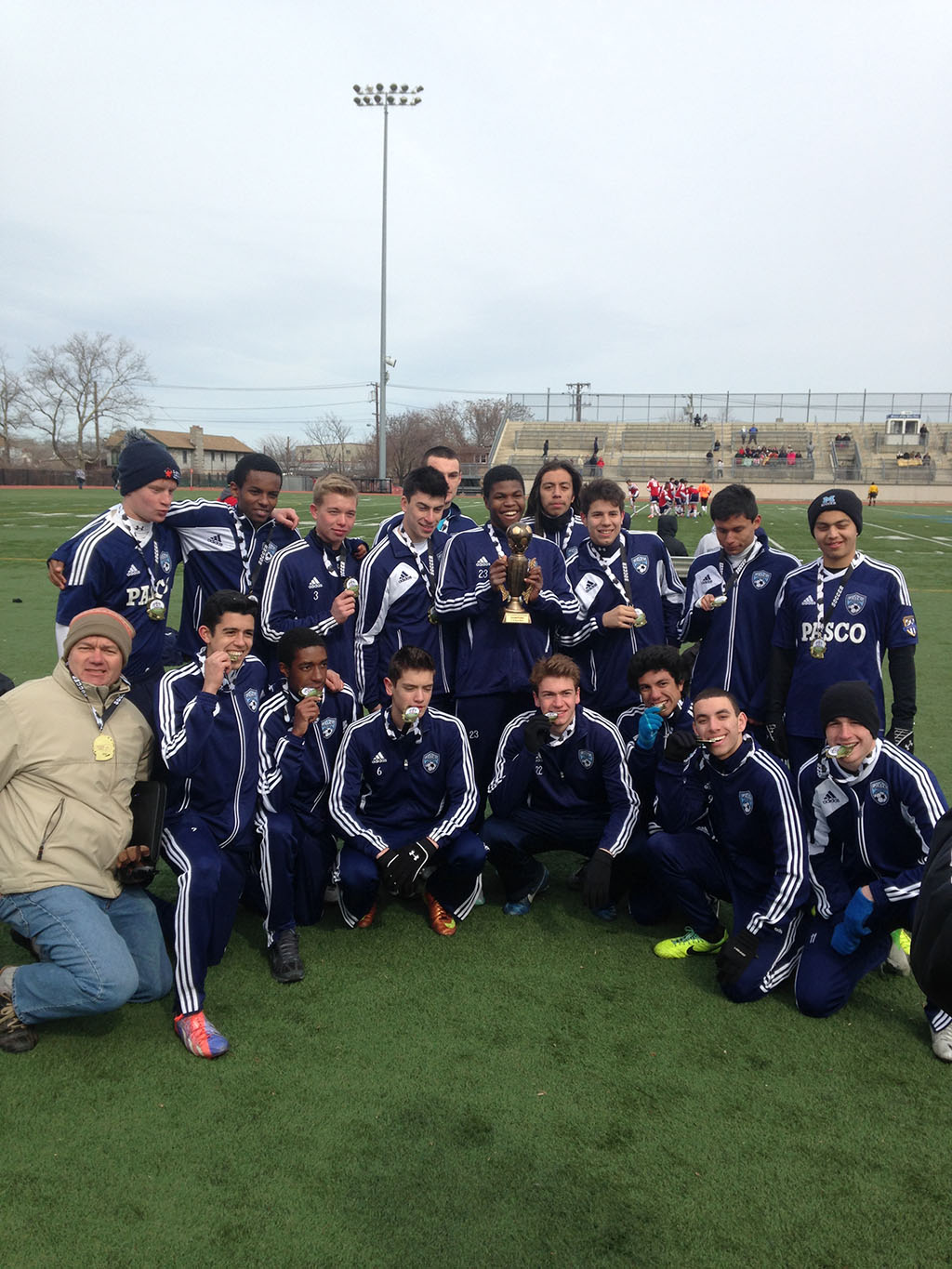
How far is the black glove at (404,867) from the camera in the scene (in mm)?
3795

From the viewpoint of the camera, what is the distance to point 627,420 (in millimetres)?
70188

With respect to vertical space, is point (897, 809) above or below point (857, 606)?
below

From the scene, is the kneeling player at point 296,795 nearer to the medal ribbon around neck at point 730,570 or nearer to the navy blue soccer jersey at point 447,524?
the navy blue soccer jersey at point 447,524

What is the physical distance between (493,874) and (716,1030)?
173cm

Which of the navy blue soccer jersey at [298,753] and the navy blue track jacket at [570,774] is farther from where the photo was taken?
the navy blue track jacket at [570,774]

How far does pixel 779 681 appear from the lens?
4398 millimetres

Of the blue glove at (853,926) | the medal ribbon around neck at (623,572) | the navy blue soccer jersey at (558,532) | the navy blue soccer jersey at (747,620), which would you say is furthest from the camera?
the navy blue soccer jersey at (558,532)

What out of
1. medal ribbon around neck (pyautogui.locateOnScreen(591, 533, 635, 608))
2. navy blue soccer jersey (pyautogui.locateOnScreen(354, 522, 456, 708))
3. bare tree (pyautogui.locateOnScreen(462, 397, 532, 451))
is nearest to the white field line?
medal ribbon around neck (pyautogui.locateOnScreen(591, 533, 635, 608))

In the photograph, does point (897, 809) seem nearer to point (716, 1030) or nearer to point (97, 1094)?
point (716, 1030)

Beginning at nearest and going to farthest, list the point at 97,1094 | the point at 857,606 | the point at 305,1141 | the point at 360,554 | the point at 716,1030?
the point at 305,1141 → the point at 97,1094 → the point at 716,1030 → the point at 857,606 → the point at 360,554

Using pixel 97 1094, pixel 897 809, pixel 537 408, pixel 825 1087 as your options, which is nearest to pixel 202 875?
pixel 97 1094

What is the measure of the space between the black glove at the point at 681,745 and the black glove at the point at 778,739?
713 mm

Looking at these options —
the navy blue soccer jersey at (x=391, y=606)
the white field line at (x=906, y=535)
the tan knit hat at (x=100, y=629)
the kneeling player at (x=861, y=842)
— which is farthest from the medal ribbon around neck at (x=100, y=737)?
the white field line at (x=906, y=535)

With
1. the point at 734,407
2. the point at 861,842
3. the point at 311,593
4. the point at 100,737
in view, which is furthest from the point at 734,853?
the point at 734,407
